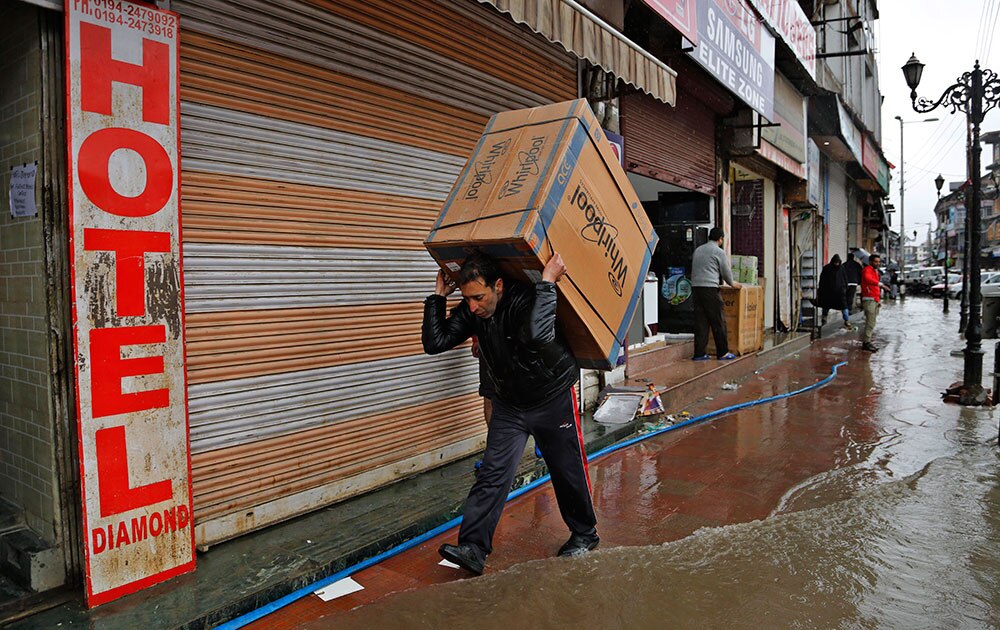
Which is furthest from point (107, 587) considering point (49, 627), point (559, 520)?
point (559, 520)

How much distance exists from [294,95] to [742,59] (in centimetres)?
732

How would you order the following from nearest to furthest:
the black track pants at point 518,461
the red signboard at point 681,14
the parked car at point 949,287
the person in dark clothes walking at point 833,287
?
the black track pants at point 518,461
the red signboard at point 681,14
the person in dark clothes walking at point 833,287
the parked car at point 949,287

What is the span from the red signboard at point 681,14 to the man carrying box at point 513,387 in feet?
14.1

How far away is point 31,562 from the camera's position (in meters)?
2.92

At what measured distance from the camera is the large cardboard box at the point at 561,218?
309 centimetres

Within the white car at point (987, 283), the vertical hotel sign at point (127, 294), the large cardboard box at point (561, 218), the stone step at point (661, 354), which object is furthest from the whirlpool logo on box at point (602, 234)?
the white car at point (987, 283)

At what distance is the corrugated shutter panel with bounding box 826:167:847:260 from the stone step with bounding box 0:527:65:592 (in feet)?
75.0

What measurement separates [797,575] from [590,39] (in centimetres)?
394

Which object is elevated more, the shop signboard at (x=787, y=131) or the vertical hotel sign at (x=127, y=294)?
the shop signboard at (x=787, y=131)

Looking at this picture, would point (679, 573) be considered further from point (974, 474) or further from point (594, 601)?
point (974, 474)

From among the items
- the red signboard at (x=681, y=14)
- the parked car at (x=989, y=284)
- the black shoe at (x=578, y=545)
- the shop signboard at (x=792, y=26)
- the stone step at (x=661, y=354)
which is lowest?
the black shoe at (x=578, y=545)

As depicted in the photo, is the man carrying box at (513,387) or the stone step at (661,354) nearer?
the man carrying box at (513,387)

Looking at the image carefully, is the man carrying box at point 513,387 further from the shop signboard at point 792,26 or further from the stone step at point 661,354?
the shop signboard at point 792,26

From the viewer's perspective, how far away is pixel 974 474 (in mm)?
4910
